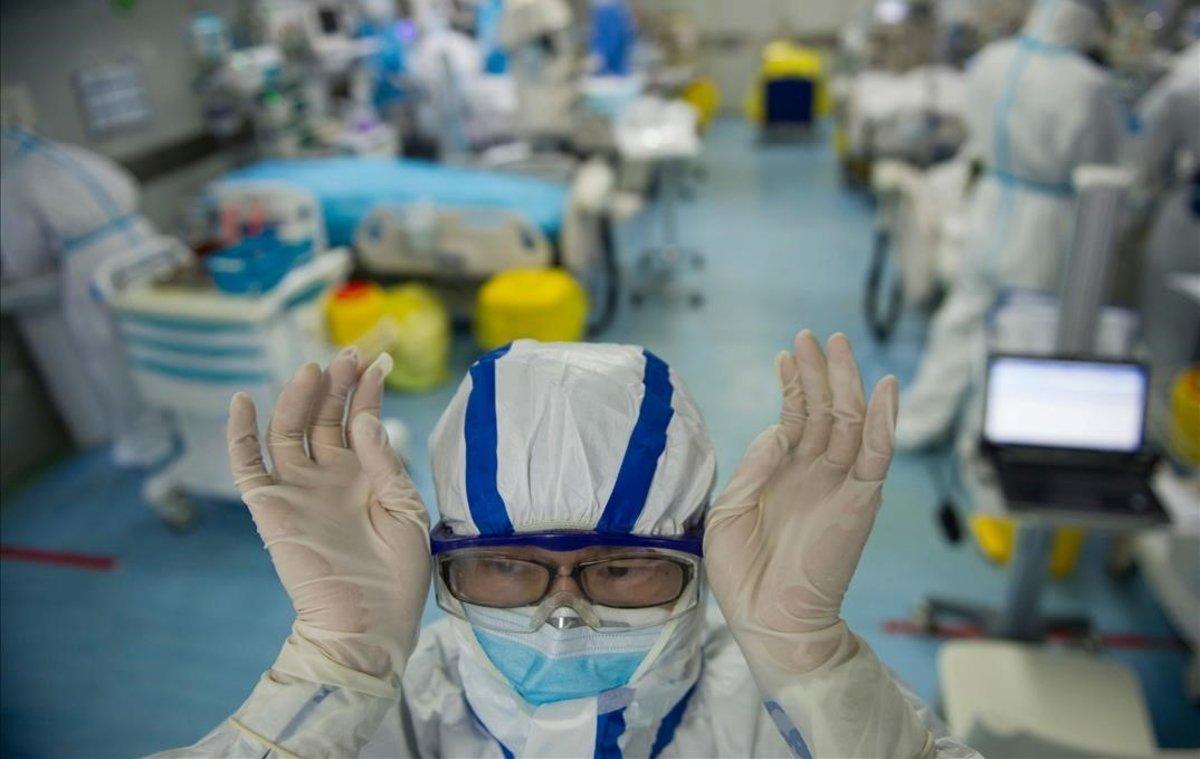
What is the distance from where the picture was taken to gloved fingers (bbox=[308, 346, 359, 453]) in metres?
0.93

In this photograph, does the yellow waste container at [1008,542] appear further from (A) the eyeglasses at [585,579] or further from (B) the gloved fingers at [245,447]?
(B) the gloved fingers at [245,447]

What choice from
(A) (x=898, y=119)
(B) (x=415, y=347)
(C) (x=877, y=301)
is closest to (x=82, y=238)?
(B) (x=415, y=347)

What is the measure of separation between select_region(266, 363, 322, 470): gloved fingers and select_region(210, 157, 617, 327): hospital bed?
3.02 metres

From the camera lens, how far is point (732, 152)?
7.98m

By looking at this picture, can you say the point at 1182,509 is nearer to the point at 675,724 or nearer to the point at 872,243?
the point at 675,724

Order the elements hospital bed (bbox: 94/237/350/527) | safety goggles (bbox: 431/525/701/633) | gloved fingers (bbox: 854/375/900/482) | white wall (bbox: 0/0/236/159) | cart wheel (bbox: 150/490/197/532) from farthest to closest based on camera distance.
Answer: cart wheel (bbox: 150/490/197/532) < hospital bed (bbox: 94/237/350/527) < white wall (bbox: 0/0/236/159) < safety goggles (bbox: 431/525/701/633) < gloved fingers (bbox: 854/375/900/482)

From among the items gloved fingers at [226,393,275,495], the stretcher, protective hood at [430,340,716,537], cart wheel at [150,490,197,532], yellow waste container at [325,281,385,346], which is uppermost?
gloved fingers at [226,393,275,495]

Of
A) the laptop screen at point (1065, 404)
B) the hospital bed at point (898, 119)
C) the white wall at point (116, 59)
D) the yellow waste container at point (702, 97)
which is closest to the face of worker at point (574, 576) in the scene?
the white wall at point (116, 59)

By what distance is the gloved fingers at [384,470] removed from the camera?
91 centimetres

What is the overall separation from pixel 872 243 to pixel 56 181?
5023 mm

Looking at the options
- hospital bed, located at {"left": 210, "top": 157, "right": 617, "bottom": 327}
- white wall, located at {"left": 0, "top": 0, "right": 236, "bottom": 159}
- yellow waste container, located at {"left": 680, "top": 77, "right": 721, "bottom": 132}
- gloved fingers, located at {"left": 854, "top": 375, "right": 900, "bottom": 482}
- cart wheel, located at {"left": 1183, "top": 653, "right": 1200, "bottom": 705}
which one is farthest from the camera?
yellow waste container, located at {"left": 680, "top": 77, "right": 721, "bottom": 132}

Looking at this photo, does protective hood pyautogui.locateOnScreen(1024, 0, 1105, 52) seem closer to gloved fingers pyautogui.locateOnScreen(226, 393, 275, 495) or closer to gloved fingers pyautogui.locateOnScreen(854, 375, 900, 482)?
→ gloved fingers pyautogui.locateOnScreen(854, 375, 900, 482)

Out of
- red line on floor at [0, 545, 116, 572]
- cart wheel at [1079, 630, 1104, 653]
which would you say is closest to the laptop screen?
cart wheel at [1079, 630, 1104, 653]

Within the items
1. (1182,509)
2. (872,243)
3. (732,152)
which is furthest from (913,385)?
(732,152)
